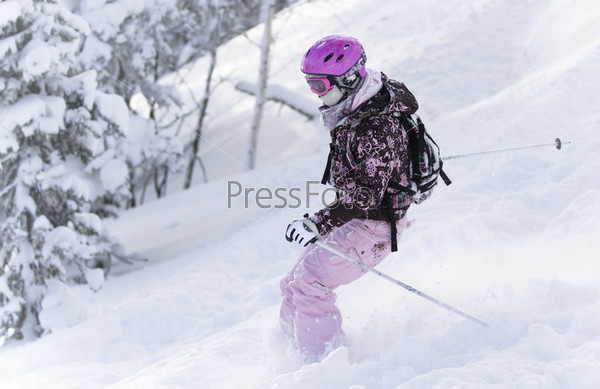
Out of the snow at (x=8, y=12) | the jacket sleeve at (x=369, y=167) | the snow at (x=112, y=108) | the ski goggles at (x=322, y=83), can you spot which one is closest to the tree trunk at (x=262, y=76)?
the snow at (x=112, y=108)

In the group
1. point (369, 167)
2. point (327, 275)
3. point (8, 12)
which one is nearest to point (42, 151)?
point (8, 12)

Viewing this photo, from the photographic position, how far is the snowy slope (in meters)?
3.22

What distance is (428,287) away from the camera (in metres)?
4.71

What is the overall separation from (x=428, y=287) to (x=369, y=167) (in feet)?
5.81

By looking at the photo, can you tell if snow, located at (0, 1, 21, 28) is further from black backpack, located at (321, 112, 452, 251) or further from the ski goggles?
black backpack, located at (321, 112, 452, 251)

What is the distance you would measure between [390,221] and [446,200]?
3.10 m

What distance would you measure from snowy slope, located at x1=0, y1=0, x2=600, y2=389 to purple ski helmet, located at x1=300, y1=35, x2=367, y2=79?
167cm

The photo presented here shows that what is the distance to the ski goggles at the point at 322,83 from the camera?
3.54 m

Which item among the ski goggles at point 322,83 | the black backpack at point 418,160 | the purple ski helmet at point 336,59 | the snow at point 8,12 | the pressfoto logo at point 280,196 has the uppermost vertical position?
the purple ski helmet at point 336,59

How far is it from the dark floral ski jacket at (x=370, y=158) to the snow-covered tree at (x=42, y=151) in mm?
5529

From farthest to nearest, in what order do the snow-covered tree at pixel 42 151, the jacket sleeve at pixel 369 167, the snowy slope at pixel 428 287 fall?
1. the snow-covered tree at pixel 42 151
2. the jacket sleeve at pixel 369 167
3. the snowy slope at pixel 428 287

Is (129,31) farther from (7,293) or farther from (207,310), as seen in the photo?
(207,310)

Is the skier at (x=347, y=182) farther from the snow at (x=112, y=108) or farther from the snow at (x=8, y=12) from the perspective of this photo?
the snow at (x=112, y=108)

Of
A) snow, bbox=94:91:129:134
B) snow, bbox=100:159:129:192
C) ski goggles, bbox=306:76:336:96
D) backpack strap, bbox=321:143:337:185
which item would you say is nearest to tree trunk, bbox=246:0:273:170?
snow, bbox=100:159:129:192
